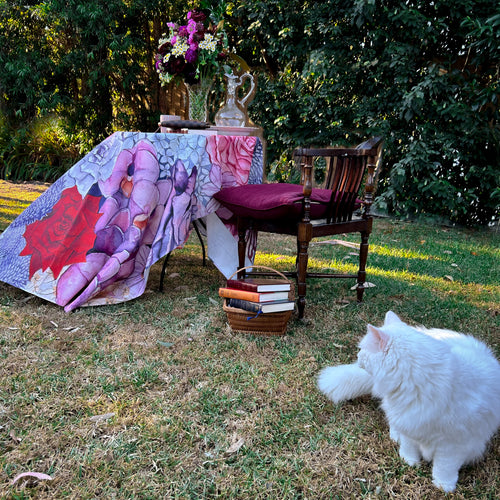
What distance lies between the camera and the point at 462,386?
1.07m

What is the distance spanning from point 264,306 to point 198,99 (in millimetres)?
1457

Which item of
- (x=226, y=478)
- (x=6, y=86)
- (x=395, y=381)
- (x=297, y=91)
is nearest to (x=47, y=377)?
(x=226, y=478)

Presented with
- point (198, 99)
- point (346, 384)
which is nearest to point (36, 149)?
point (198, 99)

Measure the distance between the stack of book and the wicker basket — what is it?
0.03 meters

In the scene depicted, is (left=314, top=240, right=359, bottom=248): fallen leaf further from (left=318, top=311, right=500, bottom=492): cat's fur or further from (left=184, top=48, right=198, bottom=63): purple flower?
(left=318, top=311, right=500, bottom=492): cat's fur

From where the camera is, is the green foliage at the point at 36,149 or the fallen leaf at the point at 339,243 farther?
the green foliage at the point at 36,149

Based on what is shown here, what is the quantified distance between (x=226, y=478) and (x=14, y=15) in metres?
7.54

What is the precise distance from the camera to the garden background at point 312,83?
432 cm

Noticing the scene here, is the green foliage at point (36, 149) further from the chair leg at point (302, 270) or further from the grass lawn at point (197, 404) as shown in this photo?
the chair leg at point (302, 270)

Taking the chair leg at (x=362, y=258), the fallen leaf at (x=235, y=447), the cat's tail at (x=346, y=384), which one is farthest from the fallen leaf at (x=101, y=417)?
the chair leg at (x=362, y=258)

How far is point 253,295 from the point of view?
6.23ft

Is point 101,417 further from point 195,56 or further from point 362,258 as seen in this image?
point 195,56

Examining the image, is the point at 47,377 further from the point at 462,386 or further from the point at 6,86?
the point at 6,86

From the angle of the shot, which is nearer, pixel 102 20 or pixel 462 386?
pixel 462 386
